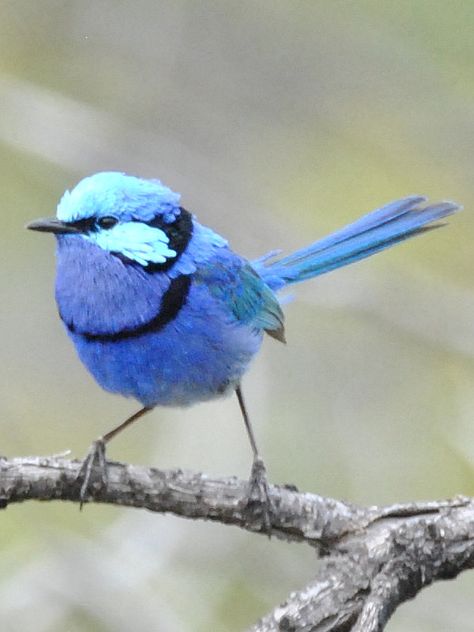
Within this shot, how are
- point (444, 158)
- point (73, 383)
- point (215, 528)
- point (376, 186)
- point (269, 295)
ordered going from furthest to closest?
point (376, 186) < point (73, 383) < point (444, 158) < point (215, 528) < point (269, 295)

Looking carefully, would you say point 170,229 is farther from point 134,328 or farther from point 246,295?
point 246,295

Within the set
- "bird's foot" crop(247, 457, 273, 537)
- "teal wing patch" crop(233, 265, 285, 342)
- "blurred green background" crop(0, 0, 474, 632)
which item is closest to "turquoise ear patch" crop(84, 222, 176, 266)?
"teal wing patch" crop(233, 265, 285, 342)

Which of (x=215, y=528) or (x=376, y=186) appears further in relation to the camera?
(x=376, y=186)

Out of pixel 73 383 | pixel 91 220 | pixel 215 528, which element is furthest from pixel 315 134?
pixel 91 220

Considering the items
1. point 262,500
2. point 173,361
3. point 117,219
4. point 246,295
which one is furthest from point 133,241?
point 262,500

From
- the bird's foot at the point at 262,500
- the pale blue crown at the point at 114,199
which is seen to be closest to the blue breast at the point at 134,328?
the pale blue crown at the point at 114,199

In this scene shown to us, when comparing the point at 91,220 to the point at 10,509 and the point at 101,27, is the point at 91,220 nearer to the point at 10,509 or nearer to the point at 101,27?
the point at 10,509
